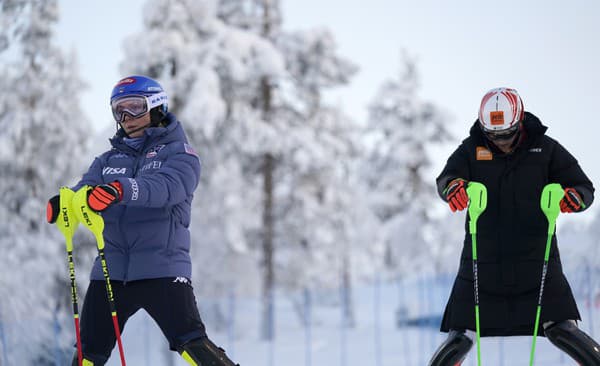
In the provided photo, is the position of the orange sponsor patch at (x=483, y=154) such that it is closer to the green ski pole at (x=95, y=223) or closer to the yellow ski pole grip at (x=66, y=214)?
the green ski pole at (x=95, y=223)

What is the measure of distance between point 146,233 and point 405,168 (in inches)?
912

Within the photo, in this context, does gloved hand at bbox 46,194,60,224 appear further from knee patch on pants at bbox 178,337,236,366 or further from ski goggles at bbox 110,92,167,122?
knee patch on pants at bbox 178,337,236,366

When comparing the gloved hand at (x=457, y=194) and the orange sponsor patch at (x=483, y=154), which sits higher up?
the orange sponsor patch at (x=483, y=154)

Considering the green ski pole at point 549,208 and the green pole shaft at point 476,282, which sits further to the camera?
the green pole shaft at point 476,282

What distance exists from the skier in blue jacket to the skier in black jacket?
135cm

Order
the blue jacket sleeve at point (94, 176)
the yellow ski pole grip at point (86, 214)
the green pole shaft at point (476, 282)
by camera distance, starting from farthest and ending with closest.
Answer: the blue jacket sleeve at point (94, 176) < the green pole shaft at point (476, 282) < the yellow ski pole grip at point (86, 214)

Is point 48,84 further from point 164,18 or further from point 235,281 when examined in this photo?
point 235,281

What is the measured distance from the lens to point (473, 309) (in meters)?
4.15

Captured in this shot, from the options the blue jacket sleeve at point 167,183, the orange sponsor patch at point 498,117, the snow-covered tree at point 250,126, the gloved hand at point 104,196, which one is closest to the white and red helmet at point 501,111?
the orange sponsor patch at point 498,117

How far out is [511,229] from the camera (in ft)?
13.5

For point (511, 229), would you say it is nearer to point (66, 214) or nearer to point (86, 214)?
point (86, 214)

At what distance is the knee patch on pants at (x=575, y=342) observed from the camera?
3.84m

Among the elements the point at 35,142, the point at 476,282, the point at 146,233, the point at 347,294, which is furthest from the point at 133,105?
the point at 347,294

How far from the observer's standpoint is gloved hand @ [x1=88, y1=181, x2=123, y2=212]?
3.47 m
